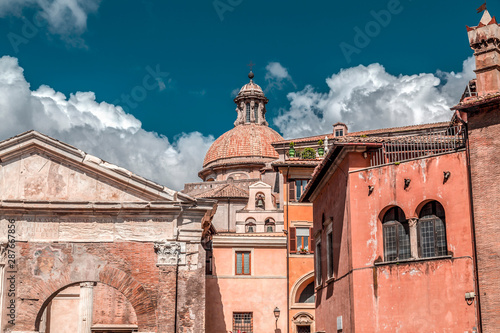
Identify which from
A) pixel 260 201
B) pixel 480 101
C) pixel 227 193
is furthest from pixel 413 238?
pixel 227 193

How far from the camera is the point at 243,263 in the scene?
36719mm

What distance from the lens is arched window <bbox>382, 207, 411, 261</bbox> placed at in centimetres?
1823

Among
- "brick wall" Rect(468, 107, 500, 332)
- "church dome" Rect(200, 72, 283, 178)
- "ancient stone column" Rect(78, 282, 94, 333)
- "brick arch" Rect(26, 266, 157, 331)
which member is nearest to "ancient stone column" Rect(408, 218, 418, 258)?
"brick wall" Rect(468, 107, 500, 332)

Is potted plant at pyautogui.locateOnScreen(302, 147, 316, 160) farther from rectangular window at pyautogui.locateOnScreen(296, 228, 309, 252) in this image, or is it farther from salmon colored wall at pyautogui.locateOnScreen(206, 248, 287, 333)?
salmon colored wall at pyautogui.locateOnScreen(206, 248, 287, 333)

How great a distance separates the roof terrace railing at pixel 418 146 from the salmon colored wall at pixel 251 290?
1775cm

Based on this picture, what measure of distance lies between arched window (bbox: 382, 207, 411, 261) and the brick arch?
28.2 feet

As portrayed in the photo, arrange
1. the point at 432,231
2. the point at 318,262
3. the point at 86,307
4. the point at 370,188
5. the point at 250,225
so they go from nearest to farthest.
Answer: the point at 432,231, the point at 370,188, the point at 318,262, the point at 86,307, the point at 250,225

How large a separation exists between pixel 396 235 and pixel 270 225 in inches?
1123

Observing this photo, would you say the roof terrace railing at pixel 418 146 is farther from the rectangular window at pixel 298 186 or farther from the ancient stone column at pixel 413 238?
the rectangular window at pixel 298 186

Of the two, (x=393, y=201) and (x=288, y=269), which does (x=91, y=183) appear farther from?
(x=288, y=269)

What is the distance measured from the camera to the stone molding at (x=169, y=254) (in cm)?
2361

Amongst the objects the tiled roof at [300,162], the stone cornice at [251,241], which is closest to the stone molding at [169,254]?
the stone cornice at [251,241]

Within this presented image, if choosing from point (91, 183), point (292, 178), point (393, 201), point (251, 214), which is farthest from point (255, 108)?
point (393, 201)

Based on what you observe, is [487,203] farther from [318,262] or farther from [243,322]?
[243,322]
